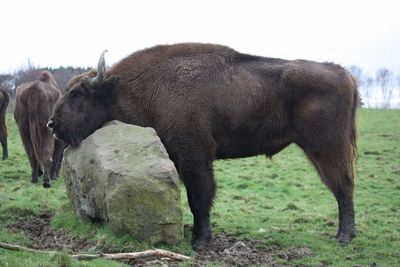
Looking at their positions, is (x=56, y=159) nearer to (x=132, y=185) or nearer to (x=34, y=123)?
(x=34, y=123)

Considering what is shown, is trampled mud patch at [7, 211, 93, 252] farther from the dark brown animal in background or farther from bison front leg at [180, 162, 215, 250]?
the dark brown animal in background

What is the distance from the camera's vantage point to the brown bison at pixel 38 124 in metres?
12.4

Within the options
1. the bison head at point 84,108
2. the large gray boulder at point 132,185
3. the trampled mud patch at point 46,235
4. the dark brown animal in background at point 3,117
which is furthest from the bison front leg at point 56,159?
the large gray boulder at point 132,185

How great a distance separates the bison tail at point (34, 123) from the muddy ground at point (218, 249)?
4850mm

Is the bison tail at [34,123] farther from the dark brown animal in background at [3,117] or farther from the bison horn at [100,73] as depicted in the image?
the bison horn at [100,73]

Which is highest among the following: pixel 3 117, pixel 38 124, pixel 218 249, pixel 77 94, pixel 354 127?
pixel 77 94

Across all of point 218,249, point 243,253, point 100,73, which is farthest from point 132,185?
point 100,73

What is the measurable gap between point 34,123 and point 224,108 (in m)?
6.68

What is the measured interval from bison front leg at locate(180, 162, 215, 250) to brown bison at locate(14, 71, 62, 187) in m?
5.66

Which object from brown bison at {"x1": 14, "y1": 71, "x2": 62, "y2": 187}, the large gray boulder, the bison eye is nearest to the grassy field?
the large gray boulder

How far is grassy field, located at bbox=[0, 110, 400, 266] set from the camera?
671 cm

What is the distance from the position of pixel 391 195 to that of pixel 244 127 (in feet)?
19.8

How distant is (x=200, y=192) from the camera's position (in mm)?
7367

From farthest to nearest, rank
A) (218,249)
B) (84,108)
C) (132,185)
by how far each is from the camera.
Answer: (84,108), (218,249), (132,185)
